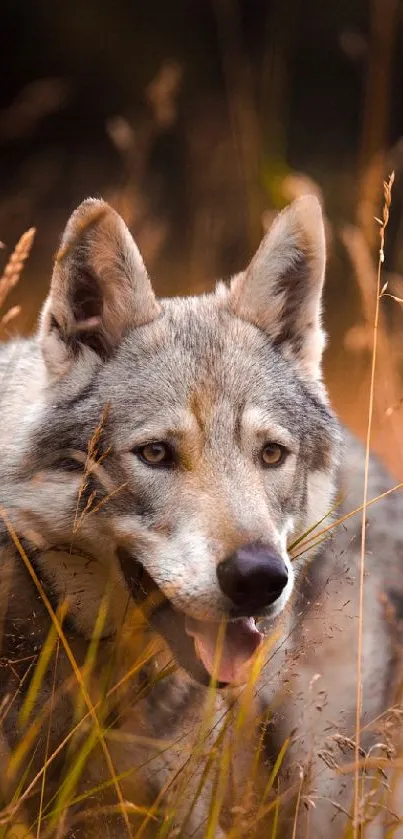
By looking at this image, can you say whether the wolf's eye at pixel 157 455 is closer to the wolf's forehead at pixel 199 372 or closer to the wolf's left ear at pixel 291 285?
the wolf's forehead at pixel 199 372

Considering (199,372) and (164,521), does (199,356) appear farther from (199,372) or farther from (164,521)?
(164,521)

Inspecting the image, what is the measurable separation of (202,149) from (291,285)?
238 centimetres

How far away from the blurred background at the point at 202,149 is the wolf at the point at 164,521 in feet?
1.06

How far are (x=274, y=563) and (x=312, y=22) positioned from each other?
6.43m

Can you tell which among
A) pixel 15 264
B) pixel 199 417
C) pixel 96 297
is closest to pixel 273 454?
pixel 199 417

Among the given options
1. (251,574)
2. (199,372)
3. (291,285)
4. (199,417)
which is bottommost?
(251,574)

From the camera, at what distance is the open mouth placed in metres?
2.43

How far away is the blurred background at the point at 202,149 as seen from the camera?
12.3 ft

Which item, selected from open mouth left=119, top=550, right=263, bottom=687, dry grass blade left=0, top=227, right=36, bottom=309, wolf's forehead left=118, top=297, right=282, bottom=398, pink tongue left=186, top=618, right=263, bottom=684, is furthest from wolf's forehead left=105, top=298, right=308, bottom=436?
dry grass blade left=0, top=227, right=36, bottom=309

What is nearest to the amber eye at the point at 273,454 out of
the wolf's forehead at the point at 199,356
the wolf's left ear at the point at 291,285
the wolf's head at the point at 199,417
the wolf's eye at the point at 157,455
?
the wolf's head at the point at 199,417

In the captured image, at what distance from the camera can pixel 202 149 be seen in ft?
17.4

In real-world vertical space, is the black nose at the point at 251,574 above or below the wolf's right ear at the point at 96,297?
below

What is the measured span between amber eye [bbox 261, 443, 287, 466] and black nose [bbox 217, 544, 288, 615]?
51 cm

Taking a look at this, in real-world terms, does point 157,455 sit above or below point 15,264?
below
